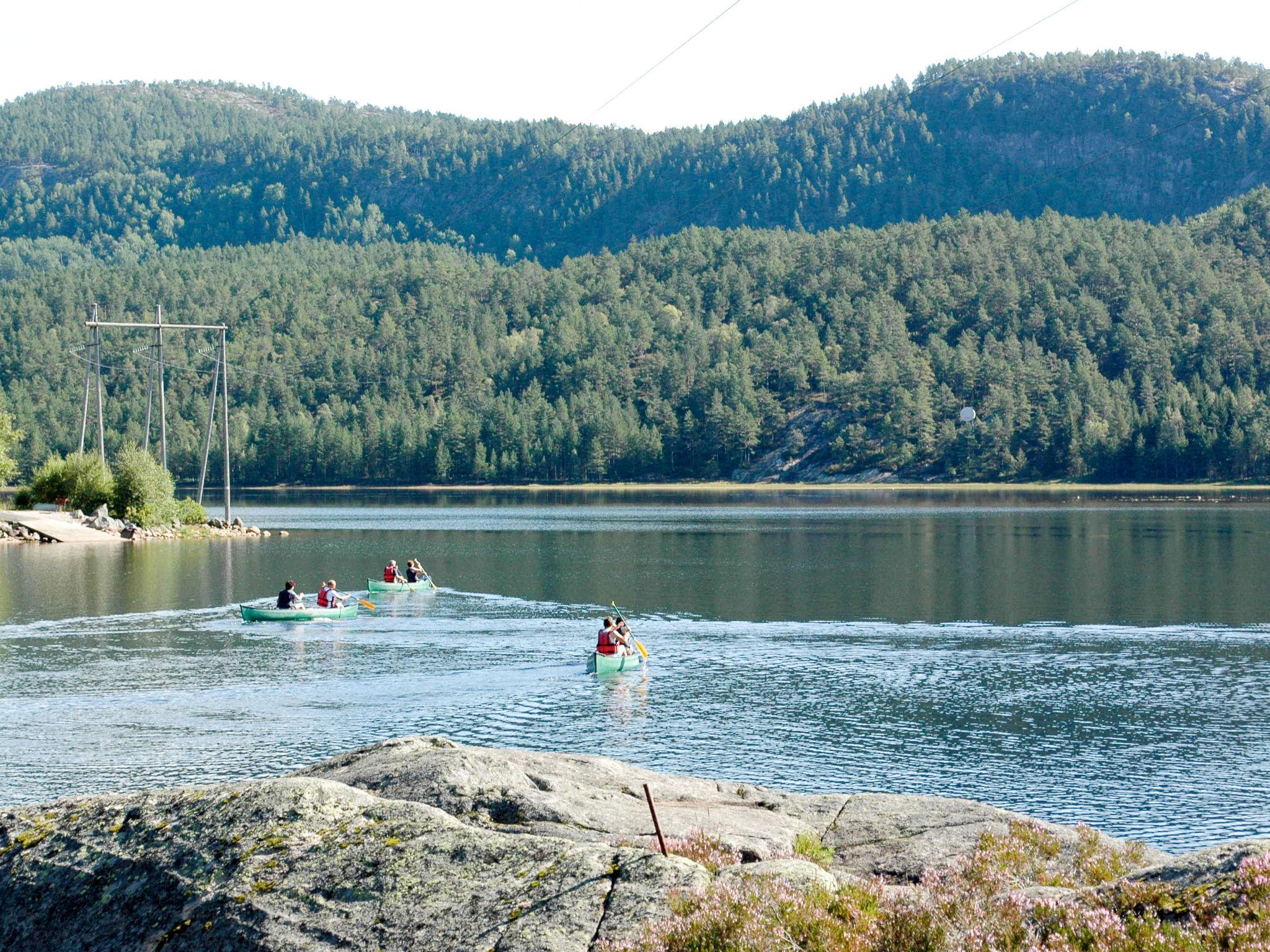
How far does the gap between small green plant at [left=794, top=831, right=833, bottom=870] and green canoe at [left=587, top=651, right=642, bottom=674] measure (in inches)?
1071

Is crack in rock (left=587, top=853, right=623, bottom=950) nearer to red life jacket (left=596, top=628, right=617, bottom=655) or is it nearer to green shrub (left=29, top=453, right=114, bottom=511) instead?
red life jacket (left=596, top=628, right=617, bottom=655)

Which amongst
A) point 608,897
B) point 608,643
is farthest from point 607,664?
point 608,897

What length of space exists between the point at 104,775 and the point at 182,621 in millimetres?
29063

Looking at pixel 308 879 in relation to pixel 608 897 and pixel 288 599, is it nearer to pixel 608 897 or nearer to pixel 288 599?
pixel 608 897

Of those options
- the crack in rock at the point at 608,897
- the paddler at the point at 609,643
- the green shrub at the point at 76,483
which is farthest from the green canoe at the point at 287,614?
the green shrub at the point at 76,483

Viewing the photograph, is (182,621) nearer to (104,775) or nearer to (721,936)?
(104,775)

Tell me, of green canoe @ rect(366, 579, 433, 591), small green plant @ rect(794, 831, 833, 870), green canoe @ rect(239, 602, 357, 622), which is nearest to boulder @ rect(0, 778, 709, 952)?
small green plant @ rect(794, 831, 833, 870)

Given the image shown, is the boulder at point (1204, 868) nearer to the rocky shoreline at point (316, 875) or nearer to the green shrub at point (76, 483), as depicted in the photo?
the rocky shoreline at point (316, 875)

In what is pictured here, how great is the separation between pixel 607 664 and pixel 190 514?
79.7 meters

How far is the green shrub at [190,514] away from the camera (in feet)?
369

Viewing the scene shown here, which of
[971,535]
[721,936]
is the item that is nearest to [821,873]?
[721,936]

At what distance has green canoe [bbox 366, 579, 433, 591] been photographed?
68125 mm

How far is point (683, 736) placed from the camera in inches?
1288

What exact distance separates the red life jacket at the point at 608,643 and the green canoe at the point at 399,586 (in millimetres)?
26787
